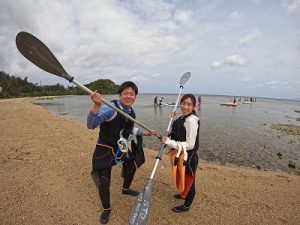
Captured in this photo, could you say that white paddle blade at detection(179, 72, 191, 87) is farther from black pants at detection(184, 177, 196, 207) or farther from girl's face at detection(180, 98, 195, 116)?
black pants at detection(184, 177, 196, 207)

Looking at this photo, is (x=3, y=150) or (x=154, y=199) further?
(x=3, y=150)

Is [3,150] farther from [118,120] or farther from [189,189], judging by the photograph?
[189,189]

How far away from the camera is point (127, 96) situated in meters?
3.90

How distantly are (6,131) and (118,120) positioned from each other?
32.6 ft

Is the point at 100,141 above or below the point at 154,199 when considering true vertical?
above

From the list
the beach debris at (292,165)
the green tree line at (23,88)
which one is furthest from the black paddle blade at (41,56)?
the green tree line at (23,88)

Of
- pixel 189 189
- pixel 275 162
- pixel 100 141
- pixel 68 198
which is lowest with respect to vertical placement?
pixel 275 162

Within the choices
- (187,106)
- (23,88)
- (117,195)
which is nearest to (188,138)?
(187,106)

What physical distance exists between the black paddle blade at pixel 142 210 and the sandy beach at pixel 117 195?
77cm

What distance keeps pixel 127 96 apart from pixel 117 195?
7.95 feet

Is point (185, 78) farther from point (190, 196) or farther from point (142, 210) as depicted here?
point (142, 210)

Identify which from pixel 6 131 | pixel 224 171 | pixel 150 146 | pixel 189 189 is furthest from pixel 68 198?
pixel 6 131

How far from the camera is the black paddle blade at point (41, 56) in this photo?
329cm

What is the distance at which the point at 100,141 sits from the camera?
3.87m
